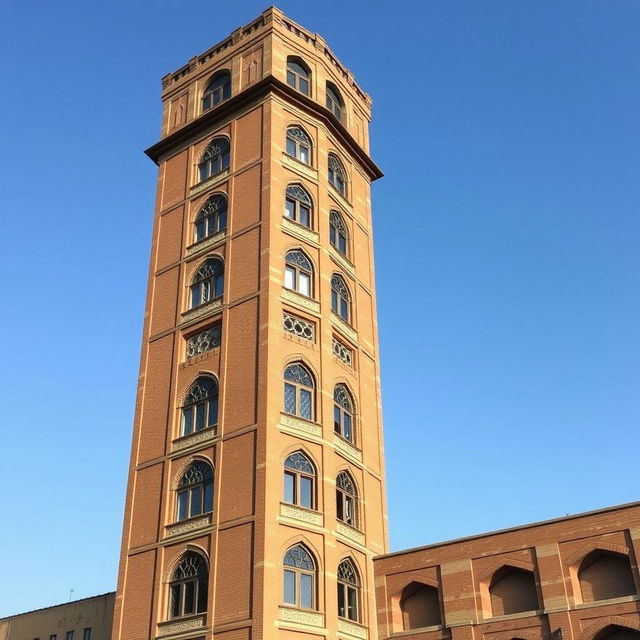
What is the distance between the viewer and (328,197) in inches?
1447

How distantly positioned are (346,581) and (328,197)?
1605 cm

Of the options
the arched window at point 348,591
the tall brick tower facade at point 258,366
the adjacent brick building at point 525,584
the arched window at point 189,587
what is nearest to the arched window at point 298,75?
the tall brick tower facade at point 258,366

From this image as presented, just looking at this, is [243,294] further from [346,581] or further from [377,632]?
[377,632]

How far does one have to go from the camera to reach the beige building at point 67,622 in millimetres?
38188

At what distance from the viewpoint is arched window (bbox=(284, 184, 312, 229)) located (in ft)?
114

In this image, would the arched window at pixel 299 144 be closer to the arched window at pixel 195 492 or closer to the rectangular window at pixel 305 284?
the rectangular window at pixel 305 284

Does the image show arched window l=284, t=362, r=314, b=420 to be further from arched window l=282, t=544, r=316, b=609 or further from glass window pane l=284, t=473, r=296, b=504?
arched window l=282, t=544, r=316, b=609

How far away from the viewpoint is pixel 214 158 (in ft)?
124

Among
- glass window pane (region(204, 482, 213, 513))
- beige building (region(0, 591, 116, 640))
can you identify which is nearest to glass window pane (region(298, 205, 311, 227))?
glass window pane (region(204, 482, 213, 513))

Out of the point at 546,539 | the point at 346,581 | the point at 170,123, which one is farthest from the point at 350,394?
the point at 170,123

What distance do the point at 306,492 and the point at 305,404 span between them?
3.32 m

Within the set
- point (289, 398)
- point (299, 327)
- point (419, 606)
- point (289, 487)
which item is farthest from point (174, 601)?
point (299, 327)

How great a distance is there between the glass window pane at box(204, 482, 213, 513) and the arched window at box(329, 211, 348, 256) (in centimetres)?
1195

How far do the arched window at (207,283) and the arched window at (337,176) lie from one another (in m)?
7.00
